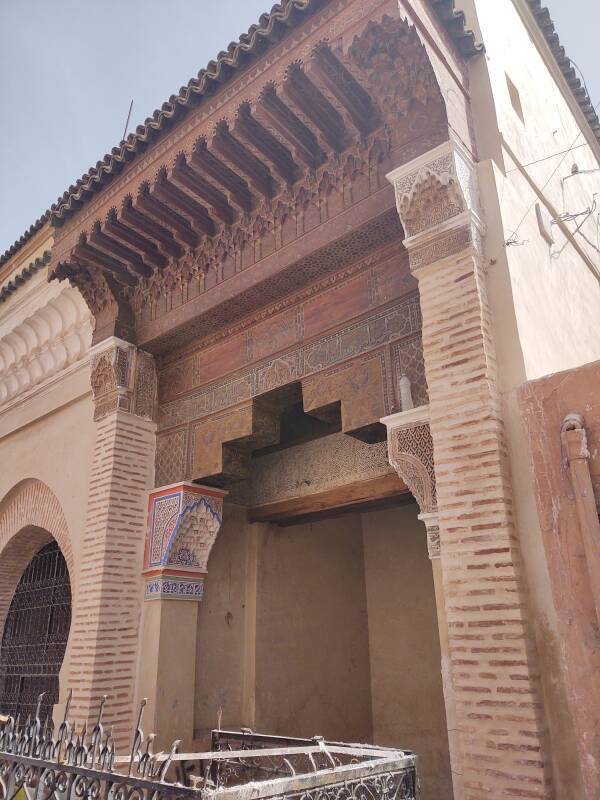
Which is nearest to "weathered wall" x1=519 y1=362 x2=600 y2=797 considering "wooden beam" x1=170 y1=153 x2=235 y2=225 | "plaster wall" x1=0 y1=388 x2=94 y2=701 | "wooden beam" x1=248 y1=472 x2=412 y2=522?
"wooden beam" x1=248 y1=472 x2=412 y2=522

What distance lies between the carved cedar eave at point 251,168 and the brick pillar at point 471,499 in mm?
665

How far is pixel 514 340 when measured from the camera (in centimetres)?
365

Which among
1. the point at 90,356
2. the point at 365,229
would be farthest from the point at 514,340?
the point at 90,356

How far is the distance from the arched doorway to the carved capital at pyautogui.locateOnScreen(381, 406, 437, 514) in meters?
4.46

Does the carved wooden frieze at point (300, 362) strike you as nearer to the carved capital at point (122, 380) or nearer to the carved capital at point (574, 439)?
the carved capital at point (122, 380)

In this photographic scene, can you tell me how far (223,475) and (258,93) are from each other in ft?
9.67

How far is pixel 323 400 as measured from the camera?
4.75 meters

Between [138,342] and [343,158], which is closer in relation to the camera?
[343,158]

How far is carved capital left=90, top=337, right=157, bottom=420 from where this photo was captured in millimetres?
6062

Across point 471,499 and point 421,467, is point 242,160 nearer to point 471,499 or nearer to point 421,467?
point 421,467

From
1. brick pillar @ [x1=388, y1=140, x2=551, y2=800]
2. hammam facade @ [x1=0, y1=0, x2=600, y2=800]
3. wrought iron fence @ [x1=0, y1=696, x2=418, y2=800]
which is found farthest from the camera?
hammam facade @ [x1=0, y1=0, x2=600, y2=800]

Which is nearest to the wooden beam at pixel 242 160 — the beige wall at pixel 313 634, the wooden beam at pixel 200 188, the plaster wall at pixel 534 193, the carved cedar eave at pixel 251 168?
the carved cedar eave at pixel 251 168

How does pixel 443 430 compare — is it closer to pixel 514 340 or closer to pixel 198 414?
pixel 514 340

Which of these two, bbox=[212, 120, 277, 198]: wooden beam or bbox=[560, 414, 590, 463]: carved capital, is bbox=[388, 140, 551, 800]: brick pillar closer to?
bbox=[560, 414, 590, 463]: carved capital
